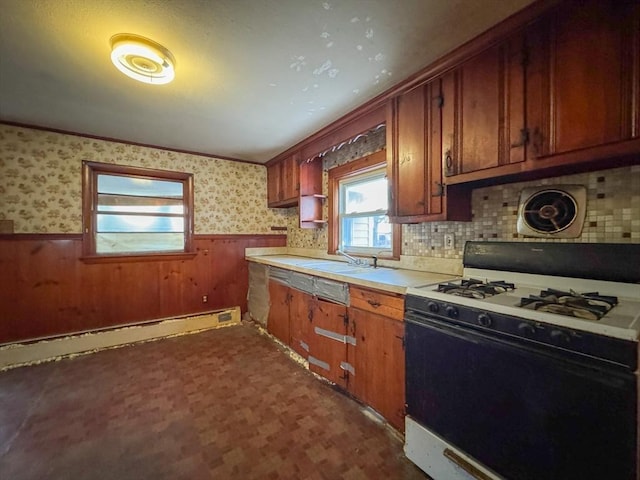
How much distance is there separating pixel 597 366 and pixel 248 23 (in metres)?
2.05

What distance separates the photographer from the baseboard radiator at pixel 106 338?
259 centimetres

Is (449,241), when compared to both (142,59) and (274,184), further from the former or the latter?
(274,184)

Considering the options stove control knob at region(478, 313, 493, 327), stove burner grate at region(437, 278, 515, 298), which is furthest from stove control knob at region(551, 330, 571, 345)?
stove burner grate at region(437, 278, 515, 298)

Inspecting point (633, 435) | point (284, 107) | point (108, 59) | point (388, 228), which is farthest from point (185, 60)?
point (633, 435)

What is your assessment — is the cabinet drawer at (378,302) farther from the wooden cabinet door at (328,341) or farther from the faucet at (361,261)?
the faucet at (361,261)

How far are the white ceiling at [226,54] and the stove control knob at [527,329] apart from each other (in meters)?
1.44

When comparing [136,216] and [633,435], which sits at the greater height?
[136,216]

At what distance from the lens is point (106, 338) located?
116 inches

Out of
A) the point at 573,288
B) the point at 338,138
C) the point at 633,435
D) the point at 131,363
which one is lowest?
the point at 131,363

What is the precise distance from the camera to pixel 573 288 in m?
1.34

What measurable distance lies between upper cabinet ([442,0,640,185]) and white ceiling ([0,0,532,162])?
8.7 inches

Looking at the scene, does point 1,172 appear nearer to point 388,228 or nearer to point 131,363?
point 131,363

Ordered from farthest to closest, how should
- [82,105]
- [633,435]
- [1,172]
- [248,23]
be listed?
1. [1,172]
2. [82,105]
3. [248,23]
4. [633,435]

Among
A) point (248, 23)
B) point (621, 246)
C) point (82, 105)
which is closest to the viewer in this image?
point (621, 246)
